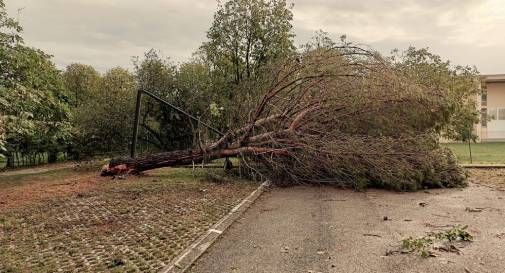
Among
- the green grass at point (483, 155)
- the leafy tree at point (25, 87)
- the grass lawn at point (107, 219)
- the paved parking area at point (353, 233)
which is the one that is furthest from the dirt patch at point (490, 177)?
the leafy tree at point (25, 87)

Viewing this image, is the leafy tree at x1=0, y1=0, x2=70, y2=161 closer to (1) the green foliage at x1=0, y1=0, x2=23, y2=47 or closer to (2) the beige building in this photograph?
(1) the green foliage at x1=0, y1=0, x2=23, y2=47

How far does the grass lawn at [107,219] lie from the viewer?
16.5ft

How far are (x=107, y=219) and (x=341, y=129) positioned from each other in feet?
21.3

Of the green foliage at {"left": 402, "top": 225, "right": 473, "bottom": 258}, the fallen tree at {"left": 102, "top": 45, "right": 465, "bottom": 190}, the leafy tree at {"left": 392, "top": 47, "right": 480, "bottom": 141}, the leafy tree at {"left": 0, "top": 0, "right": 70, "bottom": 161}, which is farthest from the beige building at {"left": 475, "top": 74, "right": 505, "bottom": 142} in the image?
the green foliage at {"left": 402, "top": 225, "right": 473, "bottom": 258}

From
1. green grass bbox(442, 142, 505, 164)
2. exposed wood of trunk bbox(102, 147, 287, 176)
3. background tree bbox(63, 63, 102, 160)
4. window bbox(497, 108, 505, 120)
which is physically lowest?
green grass bbox(442, 142, 505, 164)

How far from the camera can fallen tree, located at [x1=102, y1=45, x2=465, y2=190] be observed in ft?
34.0

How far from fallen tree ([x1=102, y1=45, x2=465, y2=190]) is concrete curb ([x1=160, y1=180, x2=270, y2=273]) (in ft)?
9.84

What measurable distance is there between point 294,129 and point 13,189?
7417mm

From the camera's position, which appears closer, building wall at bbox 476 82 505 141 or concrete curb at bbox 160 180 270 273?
concrete curb at bbox 160 180 270 273

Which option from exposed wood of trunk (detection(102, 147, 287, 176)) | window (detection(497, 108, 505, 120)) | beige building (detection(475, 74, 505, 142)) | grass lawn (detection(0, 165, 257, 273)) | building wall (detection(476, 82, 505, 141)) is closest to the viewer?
grass lawn (detection(0, 165, 257, 273))

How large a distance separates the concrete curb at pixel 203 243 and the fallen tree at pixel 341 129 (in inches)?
118

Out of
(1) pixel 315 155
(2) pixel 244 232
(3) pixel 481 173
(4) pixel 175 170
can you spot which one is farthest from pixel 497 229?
(4) pixel 175 170

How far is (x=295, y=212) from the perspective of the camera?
7898mm

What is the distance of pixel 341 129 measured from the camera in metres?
11.3
